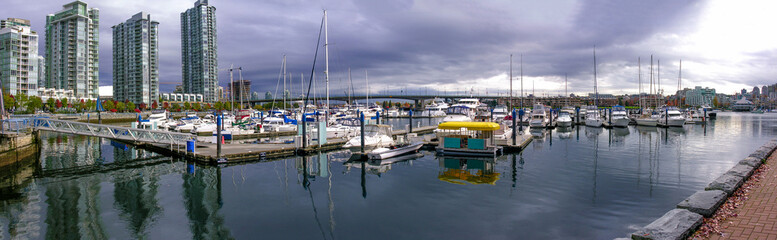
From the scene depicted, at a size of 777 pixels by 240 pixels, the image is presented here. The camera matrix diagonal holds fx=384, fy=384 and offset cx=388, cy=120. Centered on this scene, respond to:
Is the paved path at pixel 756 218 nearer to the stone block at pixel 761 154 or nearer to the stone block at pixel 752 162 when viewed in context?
the stone block at pixel 752 162

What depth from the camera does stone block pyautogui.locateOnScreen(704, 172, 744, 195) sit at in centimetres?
1302

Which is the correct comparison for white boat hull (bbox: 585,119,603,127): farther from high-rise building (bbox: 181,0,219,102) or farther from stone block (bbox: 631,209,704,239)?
high-rise building (bbox: 181,0,219,102)

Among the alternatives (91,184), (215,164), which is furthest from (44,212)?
(215,164)

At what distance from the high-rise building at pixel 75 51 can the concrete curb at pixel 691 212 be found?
500 ft

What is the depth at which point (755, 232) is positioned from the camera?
916cm

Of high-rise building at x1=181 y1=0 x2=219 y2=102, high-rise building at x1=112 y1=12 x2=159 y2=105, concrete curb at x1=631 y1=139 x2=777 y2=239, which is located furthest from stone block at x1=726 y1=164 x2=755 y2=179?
high-rise building at x1=181 y1=0 x2=219 y2=102

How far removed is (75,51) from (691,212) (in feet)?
507

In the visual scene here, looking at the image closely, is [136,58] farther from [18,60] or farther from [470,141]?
[470,141]

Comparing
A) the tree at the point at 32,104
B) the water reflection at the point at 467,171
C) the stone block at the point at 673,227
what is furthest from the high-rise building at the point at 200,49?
the stone block at the point at 673,227

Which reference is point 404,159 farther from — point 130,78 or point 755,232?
point 130,78

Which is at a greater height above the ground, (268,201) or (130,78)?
(130,78)

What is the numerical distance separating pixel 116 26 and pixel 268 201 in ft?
541

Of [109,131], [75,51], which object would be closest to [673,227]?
[109,131]

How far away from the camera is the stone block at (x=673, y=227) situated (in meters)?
8.98
